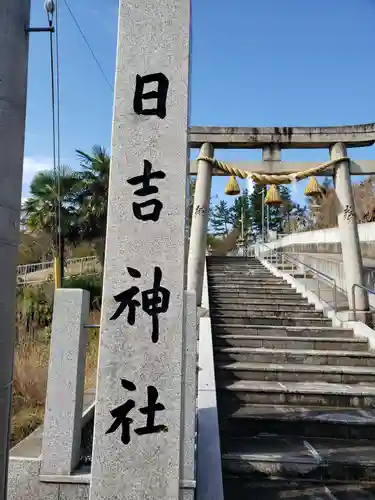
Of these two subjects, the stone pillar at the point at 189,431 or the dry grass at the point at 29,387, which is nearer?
the stone pillar at the point at 189,431

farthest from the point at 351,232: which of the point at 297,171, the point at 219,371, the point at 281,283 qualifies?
the point at 219,371

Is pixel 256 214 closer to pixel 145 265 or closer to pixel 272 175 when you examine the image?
pixel 272 175

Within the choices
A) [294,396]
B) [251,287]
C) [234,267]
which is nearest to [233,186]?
[251,287]

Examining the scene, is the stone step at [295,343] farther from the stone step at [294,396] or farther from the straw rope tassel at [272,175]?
the straw rope tassel at [272,175]

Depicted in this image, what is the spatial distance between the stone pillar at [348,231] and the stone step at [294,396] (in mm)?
3072

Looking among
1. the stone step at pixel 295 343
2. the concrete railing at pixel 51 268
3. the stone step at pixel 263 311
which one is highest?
the concrete railing at pixel 51 268

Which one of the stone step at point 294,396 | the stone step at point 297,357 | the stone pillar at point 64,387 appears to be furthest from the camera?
the stone step at point 297,357

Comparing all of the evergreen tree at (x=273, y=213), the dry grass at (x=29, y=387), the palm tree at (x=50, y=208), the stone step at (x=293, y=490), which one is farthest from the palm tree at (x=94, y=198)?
the evergreen tree at (x=273, y=213)

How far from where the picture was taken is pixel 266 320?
8.39 m

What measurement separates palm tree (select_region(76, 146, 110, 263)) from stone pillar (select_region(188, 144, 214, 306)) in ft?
19.8

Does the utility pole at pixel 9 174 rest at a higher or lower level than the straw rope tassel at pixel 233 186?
lower

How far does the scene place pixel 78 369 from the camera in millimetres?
3068

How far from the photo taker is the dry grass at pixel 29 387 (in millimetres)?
4957

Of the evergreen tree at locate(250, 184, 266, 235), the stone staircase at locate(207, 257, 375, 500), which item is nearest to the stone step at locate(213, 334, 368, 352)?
the stone staircase at locate(207, 257, 375, 500)
